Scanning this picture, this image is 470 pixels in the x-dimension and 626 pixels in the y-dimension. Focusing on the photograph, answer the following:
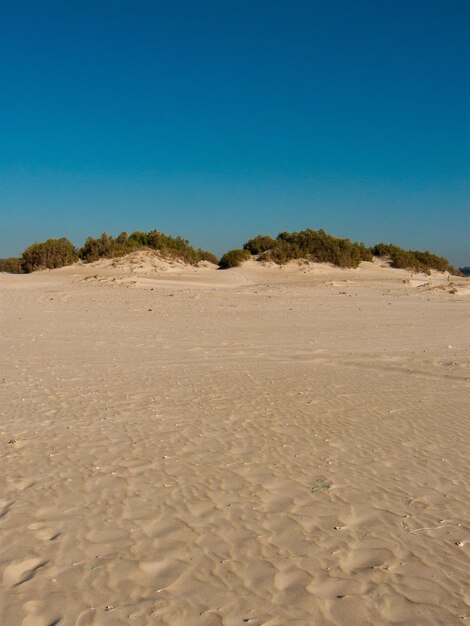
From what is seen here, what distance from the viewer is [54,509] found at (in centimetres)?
454

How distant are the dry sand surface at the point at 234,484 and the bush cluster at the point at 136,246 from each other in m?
20.5

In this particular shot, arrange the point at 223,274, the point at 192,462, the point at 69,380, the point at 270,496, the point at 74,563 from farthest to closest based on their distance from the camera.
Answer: the point at 223,274 < the point at 69,380 < the point at 192,462 < the point at 270,496 < the point at 74,563

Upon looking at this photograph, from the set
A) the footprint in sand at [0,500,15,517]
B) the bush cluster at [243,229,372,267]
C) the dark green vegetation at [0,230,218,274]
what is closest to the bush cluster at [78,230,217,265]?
the dark green vegetation at [0,230,218,274]

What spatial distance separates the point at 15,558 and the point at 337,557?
2142 mm

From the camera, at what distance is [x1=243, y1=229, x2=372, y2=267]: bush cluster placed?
34.0 metres

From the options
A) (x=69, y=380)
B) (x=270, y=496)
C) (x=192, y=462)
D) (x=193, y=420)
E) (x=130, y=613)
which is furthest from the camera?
(x=69, y=380)

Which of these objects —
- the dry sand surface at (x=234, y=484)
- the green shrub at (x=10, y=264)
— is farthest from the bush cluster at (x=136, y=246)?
the dry sand surface at (x=234, y=484)

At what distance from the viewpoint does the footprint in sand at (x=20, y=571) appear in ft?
11.5

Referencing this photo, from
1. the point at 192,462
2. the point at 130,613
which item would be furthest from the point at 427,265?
the point at 130,613

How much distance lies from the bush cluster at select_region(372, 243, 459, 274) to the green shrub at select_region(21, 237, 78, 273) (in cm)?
1953

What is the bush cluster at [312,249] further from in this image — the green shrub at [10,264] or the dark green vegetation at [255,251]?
the green shrub at [10,264]

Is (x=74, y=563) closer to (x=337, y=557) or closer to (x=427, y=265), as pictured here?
(x=337, y=557)

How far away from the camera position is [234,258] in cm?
3475

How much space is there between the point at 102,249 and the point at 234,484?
29.8 metres
